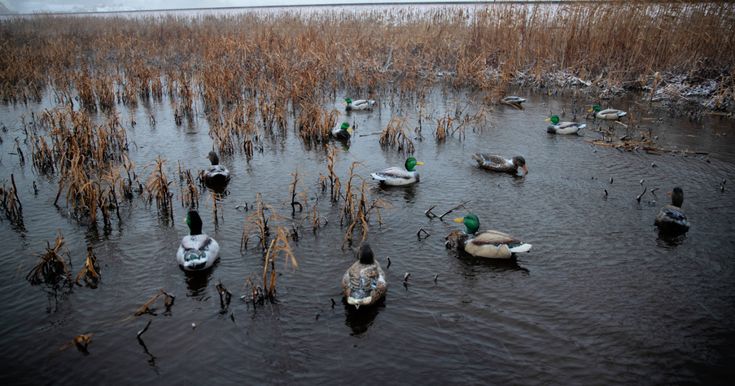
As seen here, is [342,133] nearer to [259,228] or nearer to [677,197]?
[259,228]

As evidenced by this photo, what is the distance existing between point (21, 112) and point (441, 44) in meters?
19.1

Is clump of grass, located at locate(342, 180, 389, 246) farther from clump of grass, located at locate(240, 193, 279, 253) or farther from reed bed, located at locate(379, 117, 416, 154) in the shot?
reed bed, located at locate(379, 117, 416, 154)

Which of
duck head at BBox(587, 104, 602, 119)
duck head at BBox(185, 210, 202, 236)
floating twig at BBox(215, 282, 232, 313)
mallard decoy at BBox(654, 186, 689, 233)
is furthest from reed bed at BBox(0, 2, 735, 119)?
mallard decoy at BBox(654, 186, 689, 233)

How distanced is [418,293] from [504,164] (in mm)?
5773

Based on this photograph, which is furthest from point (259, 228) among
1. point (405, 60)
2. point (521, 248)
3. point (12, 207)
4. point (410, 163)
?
point (405, 60)

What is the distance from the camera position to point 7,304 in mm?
6570

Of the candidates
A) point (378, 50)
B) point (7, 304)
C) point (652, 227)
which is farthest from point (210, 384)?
point (378, 50)

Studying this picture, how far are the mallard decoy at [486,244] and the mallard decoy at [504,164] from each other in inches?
150

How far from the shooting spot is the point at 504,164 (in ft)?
38.0

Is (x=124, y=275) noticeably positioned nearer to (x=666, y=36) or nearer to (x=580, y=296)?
(x=580, y=296)

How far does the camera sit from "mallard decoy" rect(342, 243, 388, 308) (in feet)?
20.8

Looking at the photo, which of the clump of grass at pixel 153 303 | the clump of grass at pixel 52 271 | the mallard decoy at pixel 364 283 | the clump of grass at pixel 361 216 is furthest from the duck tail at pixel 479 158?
the clump of grass at pixel 52 271

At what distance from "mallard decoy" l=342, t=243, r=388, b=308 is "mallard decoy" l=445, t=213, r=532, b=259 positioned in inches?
75.8

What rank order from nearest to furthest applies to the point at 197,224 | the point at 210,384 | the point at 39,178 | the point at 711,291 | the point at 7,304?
the point at 210,384 → the point at 7,304 → the point at 711,291 → the point at 197,224 → the point at 39,178
